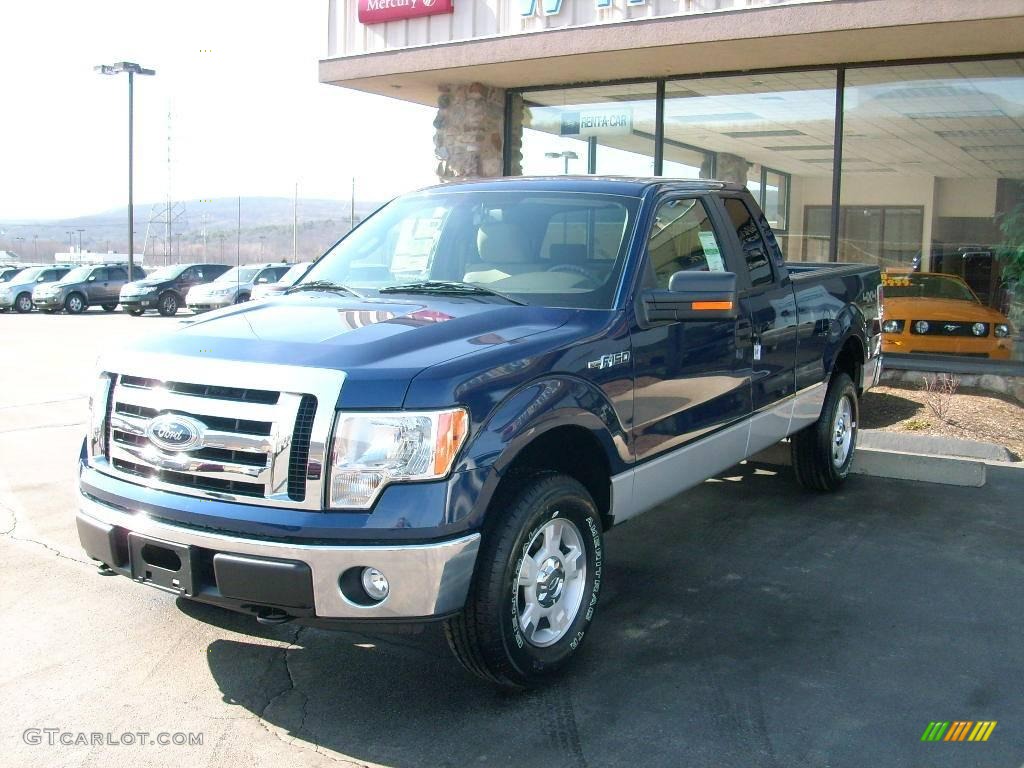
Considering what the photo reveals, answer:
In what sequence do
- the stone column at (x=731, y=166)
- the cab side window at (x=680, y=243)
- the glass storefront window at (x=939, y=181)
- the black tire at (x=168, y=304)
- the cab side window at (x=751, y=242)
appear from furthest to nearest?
the black tire at (x=168, y=304) → the stone column at (x=731, y=166) → the glass storefront window at (x=939, y=181) → the cab side window at (x=751, y=242) → the cab side window at (x=680, y=243)

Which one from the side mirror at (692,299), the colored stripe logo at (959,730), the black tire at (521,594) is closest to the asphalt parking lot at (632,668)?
the colored stripe logo at (959,730)

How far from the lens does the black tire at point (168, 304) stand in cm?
2995

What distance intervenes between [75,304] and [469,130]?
22.5 m

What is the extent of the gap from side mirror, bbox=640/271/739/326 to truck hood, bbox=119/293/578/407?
416 mm

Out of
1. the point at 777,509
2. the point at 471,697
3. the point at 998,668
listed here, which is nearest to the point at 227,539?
the point at 471,697

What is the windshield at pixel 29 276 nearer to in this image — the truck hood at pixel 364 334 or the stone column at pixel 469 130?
the stone column at pixel 469 130

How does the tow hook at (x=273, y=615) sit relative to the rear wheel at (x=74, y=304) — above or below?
above

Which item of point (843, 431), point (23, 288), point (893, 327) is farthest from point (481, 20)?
point (23, 288)

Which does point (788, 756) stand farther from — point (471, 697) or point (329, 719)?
point (329, 719)

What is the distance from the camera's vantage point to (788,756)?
3367 mm

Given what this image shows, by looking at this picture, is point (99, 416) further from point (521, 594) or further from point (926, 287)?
point (926, 287)

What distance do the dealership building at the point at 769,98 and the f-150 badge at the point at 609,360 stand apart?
6775 millimetres

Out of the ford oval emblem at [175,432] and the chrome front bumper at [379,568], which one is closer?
the chrome front bumper at [379,568]

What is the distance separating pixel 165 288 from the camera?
30125mm
